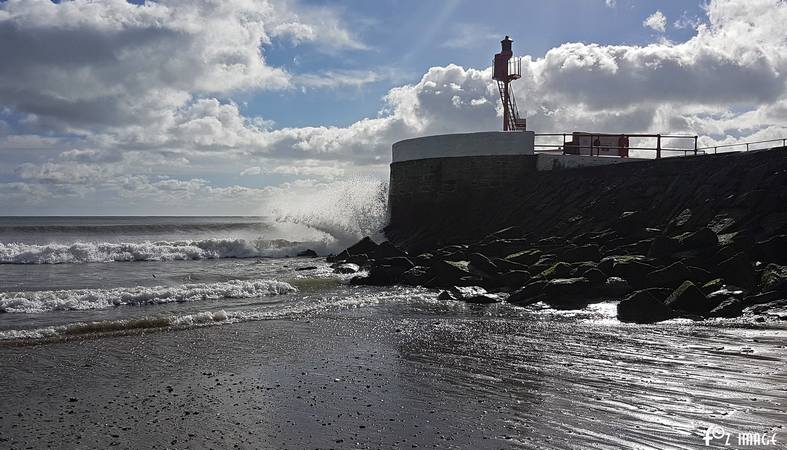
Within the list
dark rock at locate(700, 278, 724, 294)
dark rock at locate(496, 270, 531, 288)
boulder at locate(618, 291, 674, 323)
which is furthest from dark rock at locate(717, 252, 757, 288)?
dark rock at locate(496, 270, 531, 288)

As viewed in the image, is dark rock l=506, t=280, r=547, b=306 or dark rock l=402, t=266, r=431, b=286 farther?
dark rock l=402, t=266, r=431, b=286

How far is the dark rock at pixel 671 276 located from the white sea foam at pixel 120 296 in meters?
7.42

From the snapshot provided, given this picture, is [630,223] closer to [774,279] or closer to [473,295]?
[774,279]

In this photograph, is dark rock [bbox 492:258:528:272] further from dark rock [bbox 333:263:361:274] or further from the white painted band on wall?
the white painted band on wall

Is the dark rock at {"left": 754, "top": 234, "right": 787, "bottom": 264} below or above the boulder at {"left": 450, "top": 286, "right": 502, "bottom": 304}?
above

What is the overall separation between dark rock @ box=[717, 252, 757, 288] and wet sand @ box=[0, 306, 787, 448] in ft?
7.22

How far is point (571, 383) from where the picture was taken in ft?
18.7

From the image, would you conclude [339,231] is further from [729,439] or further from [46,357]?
[729,439]

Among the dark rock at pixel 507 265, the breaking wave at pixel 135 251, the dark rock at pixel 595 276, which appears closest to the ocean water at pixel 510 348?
the dark rock at pixel 595 276

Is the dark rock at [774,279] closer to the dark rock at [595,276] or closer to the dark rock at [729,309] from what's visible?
the dark rock at [729,309]

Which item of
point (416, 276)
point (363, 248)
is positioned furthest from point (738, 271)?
point (363, 248)

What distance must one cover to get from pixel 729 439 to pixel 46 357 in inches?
279

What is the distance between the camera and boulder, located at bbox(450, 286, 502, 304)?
11219mm

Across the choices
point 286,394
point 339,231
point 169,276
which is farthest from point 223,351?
point 339,231
